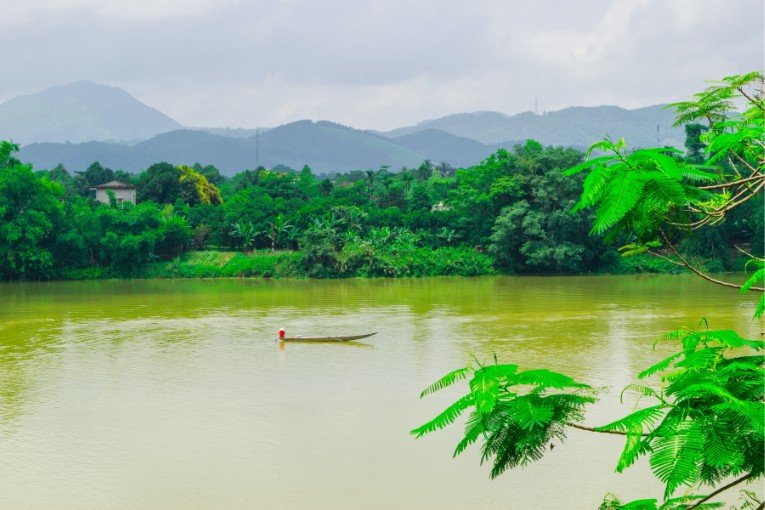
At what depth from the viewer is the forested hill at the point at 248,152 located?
164625 millimetres

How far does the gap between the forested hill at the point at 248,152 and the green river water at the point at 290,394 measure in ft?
493

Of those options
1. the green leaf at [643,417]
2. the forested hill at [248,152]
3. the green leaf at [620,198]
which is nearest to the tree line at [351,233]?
the green leaf at [620,198]

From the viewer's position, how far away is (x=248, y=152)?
18125 cm

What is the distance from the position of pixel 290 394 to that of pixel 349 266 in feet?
57.6

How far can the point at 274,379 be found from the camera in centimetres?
1167

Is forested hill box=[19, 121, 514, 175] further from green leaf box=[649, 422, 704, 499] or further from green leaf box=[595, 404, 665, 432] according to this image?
green leaf box=[649, 422, 704, 499]

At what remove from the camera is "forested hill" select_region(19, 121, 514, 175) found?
16462 centimetres

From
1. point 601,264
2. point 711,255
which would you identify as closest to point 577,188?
point 601,264

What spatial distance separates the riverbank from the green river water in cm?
610

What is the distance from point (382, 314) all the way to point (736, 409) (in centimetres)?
1663

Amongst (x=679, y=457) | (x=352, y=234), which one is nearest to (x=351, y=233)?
(x=352, y=234)

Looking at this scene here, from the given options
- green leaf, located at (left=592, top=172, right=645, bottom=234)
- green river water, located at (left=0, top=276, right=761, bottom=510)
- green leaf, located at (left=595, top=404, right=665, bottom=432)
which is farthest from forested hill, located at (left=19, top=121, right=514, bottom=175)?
green leaf, located at (left=595, top=404, right=665, bottom=432)

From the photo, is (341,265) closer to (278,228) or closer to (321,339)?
(278,228)

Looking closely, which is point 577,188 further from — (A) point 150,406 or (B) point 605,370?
(A) point 150,406
